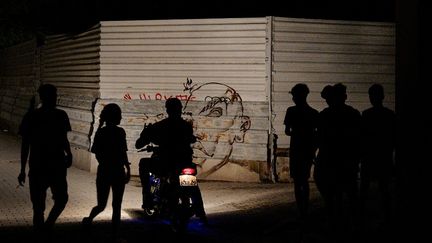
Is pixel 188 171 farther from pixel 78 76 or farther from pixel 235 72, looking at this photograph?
pixel 78 76

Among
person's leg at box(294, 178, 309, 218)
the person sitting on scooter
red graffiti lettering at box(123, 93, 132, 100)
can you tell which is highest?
red graffiti lettering at box(123, 93, 132, 100)

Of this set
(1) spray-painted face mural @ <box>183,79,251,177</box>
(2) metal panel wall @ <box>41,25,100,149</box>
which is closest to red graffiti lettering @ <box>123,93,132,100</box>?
(2) metal panel wall @ <box>41,25,100,149</box>

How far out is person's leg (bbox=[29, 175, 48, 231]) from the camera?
689 centimetres

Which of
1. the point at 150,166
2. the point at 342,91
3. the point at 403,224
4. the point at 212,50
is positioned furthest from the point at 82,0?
the point at 403,224

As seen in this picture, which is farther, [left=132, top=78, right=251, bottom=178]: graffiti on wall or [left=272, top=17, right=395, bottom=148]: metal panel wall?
[left=132, top=78, right=251, bottom=178]: graffiti on wall

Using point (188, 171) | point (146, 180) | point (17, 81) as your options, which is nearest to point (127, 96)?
point (146, 180)

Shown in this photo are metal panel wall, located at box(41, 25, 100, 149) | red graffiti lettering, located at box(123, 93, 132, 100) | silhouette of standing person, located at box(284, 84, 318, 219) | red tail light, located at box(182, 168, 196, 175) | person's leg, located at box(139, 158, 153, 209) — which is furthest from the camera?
metal panel wall, located at box(41, 25, 100, 149)

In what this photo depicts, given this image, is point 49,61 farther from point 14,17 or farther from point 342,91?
point 342,91

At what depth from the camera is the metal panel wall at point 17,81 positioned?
65.3 feet

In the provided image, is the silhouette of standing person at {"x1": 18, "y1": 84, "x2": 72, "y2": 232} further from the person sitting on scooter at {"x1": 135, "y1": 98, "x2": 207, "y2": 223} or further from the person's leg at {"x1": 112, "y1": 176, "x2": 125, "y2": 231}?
the person sitting on scooter at {"x1": 135, "y1": 98, "x2": 207, "y2": 223}

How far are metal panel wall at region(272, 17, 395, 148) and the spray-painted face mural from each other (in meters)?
0.77

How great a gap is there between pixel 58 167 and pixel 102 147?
0.54 m

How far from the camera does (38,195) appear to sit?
694 centimetres

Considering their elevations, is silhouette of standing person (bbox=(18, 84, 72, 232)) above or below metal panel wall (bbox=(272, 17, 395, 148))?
below
